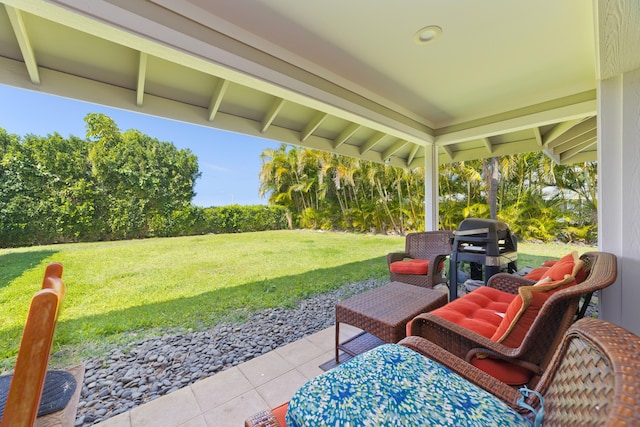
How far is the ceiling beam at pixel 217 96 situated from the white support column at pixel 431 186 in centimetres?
337

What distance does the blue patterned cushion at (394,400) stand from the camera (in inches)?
29.1

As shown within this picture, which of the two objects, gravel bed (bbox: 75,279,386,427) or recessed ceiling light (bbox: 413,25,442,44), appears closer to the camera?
gravel bed (bbox: 75,279,386,427)

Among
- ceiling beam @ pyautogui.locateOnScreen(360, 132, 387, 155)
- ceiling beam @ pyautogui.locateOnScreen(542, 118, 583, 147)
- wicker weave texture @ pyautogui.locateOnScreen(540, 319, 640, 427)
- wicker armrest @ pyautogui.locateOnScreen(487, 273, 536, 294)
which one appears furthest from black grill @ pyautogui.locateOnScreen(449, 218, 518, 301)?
wicker weave texture @ pyautogui.locateOnScreen(540, 319, 640, 427)

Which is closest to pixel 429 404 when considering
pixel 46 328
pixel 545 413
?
pixel 545 413

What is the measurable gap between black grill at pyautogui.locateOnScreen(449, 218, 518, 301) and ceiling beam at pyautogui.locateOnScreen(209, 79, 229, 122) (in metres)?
3.37

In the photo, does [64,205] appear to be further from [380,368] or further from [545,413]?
[545,413]

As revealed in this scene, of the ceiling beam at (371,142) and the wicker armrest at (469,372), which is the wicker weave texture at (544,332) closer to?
the wicker armrest at (469,372)

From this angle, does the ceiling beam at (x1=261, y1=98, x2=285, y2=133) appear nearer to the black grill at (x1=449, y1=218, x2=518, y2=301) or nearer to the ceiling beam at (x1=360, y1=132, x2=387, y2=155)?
the ceiling beam at (x1=360, y1=132, x2=387, y2=155)

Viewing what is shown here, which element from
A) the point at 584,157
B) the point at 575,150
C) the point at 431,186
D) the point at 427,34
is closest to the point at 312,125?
the point at 427,34

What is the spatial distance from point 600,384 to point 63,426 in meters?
2.55

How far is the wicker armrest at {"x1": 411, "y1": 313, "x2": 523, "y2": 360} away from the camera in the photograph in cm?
130

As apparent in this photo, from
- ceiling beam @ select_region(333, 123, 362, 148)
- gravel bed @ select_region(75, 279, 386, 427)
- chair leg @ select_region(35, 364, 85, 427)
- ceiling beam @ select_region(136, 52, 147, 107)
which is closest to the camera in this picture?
chair leg @ select_region(35, 364, 85, 427)

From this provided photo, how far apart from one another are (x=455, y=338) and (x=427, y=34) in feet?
7.61

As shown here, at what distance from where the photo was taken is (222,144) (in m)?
11.9
